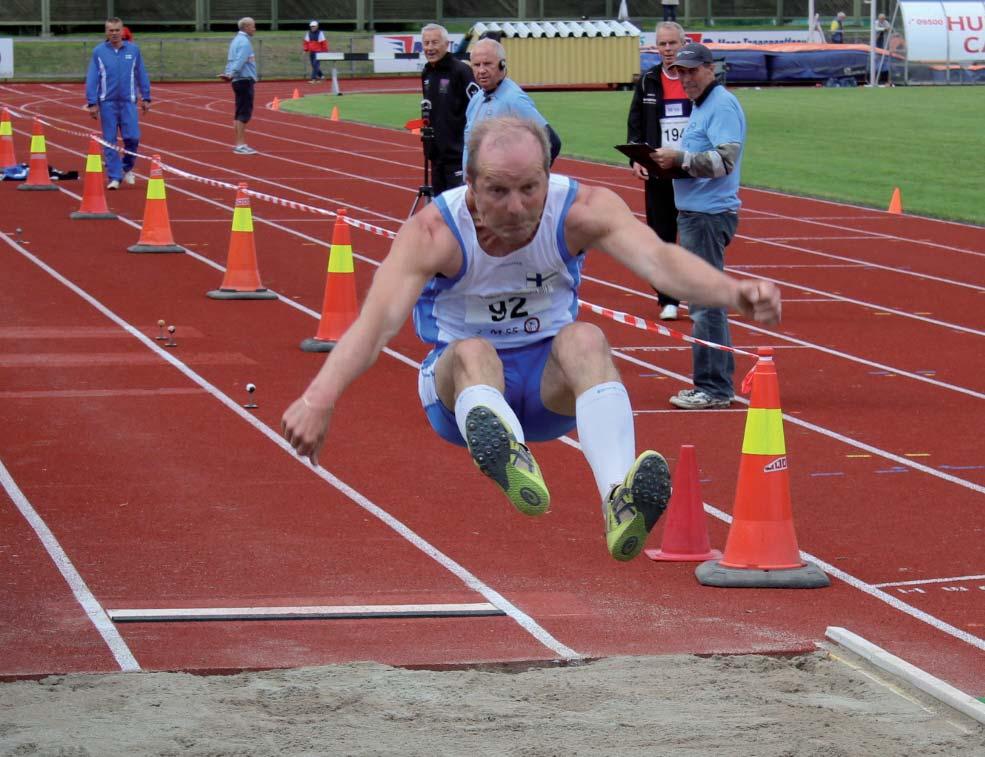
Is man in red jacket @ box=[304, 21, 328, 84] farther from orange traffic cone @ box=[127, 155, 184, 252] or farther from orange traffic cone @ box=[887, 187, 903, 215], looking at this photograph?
orange traffic cone @ box=[127, 155, 184, 252]

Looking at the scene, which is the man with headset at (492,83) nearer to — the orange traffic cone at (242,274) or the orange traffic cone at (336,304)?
the orange traffic cone at (336,304)

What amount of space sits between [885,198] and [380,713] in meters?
17.5

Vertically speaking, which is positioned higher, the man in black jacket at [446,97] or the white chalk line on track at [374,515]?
the man in black jacket at [446,97]

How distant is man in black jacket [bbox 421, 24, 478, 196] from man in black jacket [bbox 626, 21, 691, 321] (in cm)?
203

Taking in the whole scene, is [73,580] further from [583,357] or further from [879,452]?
[879,452]

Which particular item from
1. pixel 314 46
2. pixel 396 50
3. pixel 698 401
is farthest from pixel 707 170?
pixel 396 50

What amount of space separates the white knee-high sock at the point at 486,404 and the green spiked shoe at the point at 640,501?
35 cm

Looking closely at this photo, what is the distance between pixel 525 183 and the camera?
5.08 meters

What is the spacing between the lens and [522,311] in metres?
5.52

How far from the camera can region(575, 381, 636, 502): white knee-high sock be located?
5277 millimetres

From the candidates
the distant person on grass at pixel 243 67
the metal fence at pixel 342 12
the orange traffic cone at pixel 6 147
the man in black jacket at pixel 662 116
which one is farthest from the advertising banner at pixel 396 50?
the man in black jacket at pixel 662 116

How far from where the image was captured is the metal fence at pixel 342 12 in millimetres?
54844

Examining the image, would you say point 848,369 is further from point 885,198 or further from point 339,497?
point 885,198

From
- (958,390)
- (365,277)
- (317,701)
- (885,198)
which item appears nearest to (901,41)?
(885,198)
